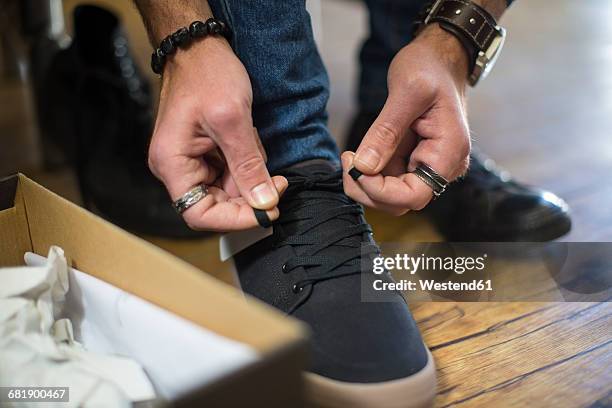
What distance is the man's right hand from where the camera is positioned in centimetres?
61

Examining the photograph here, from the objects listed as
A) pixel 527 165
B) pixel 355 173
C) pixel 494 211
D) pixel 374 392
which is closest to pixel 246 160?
pixel 355 173

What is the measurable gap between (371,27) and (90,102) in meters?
0.44

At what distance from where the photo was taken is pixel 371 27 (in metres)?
1.04

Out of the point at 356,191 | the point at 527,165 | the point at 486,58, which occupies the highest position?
the point at 486,58

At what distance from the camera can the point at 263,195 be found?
63cm

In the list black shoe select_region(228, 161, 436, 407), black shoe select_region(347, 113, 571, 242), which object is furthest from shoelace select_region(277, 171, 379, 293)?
black shoe select_region(347, 113, 571, 242)

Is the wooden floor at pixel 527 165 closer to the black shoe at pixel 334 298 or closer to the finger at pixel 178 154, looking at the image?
the black shoe at pixel 334 298

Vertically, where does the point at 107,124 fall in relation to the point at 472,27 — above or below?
below

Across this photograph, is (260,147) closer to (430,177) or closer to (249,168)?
(249,168)

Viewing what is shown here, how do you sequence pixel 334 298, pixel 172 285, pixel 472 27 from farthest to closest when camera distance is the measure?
pixel 472 27
pixel 334 298
pixel 172 285

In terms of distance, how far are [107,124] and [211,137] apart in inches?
18.9

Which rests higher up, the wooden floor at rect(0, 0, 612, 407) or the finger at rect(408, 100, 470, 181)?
the finger at rect(408, 100, 470, 181)

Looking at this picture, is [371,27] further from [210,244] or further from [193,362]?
[193,362]

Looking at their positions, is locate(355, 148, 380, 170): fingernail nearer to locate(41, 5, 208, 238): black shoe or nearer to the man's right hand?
the man's right hand
